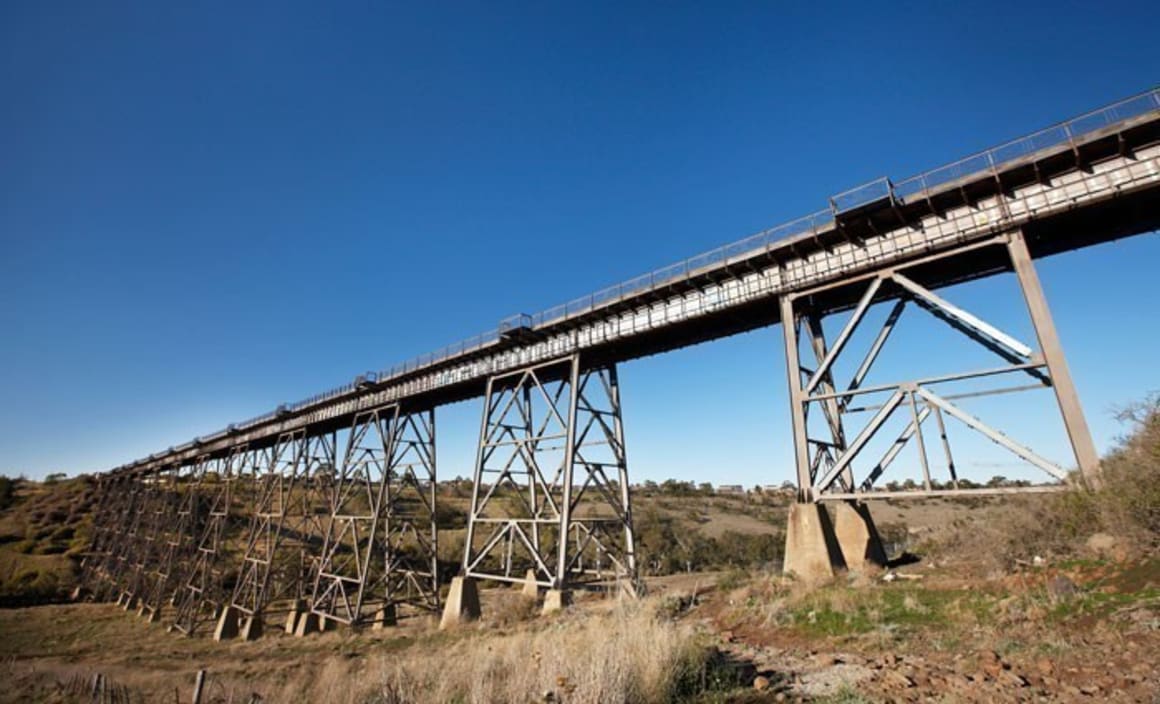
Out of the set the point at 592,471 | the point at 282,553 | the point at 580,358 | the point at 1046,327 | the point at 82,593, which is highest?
the point at 580,358

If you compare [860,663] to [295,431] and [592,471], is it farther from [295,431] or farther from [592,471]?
[295,431]

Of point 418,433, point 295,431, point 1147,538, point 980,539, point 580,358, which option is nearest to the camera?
point 1147,538

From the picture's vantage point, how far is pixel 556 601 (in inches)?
513

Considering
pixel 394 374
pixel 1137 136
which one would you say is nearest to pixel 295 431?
pixel 394 374

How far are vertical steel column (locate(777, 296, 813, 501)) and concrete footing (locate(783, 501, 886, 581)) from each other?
0.42m

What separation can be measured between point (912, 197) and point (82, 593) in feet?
192

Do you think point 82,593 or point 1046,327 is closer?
point 1046,327

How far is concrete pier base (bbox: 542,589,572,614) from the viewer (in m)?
12.9

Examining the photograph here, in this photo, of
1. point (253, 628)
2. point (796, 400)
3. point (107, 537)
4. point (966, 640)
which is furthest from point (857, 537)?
point (107, 537)

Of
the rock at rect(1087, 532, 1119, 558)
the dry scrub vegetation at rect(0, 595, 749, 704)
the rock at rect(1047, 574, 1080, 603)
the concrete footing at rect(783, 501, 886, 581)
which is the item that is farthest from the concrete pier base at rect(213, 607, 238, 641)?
the rock at rect(1087, 532, 1119, 558)

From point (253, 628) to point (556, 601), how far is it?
59.3 ft

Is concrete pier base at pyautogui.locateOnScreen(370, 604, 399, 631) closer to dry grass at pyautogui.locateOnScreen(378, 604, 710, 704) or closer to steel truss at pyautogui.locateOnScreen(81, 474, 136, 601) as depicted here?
dry grass at pyautogui.locateOnScreen(378, 604, 710, 704)

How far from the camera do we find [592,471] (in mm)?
14695

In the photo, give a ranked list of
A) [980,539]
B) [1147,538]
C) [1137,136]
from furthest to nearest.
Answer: [980,539]
[1137,136]
[1147,538]
